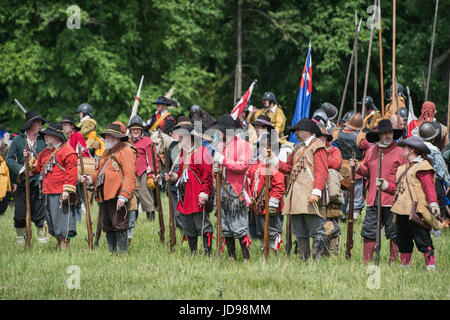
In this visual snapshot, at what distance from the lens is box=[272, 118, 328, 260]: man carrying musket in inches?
347

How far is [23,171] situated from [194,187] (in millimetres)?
3293

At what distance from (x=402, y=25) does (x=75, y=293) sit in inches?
Result: 824

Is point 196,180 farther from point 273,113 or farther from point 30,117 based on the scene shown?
point 273,113

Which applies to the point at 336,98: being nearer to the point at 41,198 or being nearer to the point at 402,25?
the point at 402,25

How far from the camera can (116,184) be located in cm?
985

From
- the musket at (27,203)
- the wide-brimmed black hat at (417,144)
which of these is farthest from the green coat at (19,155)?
the wide-brimmed black hat at (417,144)

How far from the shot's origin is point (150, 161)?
475 inches

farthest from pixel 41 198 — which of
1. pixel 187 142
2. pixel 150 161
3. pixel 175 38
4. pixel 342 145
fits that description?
pixel 175 38

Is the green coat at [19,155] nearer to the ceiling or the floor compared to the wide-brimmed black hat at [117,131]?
nearer to the floor

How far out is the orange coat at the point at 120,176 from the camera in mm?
9828

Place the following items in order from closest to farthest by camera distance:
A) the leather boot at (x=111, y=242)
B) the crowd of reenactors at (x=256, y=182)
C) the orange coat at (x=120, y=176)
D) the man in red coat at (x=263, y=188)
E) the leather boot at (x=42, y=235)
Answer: the crowd of reenactors at (x=256, y=182) → the man in red coat at (x=263, y=188) → the orange coat at (x=120, y=176) → the leather boot at (x=111, y=242) → the leather boot at (x=42, y=235)

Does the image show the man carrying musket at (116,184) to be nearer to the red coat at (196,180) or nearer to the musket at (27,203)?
the red coat at (196,180)

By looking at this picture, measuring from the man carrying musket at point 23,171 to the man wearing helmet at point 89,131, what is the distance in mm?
2200

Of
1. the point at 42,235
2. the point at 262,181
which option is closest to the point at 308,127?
the point at 262,181
